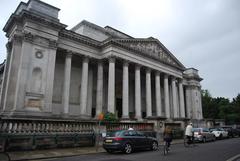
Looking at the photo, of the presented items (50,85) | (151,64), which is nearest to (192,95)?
(151,64)

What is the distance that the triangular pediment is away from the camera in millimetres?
32094

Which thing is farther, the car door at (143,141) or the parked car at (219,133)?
the parked car at (219,133)

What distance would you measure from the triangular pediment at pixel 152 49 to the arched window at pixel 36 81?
11798 millimetres

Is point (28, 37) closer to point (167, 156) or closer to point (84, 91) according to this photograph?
point (84, 91)

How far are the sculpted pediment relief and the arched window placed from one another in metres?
12.0

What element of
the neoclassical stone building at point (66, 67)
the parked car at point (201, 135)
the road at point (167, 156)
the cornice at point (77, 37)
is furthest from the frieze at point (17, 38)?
the parked car at point (201, 135)

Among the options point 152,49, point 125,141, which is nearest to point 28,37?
point 125,141

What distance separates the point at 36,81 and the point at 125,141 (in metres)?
13.8

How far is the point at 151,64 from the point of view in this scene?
34.9 m

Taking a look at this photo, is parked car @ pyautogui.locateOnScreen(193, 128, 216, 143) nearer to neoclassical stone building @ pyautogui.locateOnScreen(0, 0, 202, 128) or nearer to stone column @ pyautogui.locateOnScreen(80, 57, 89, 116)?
neoclassical stone building @ pyautogui.locateOnScreen(0, 0, 202, 128)

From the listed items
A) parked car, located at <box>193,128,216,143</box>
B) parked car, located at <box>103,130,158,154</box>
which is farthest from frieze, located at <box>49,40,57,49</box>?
parked car, located at <box>193,128,216,143</box>

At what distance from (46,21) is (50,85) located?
7.19 metres

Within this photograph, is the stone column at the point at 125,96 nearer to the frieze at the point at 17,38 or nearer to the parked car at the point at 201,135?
the parked car at the point at 201,135

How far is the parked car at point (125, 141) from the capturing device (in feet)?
43.9
